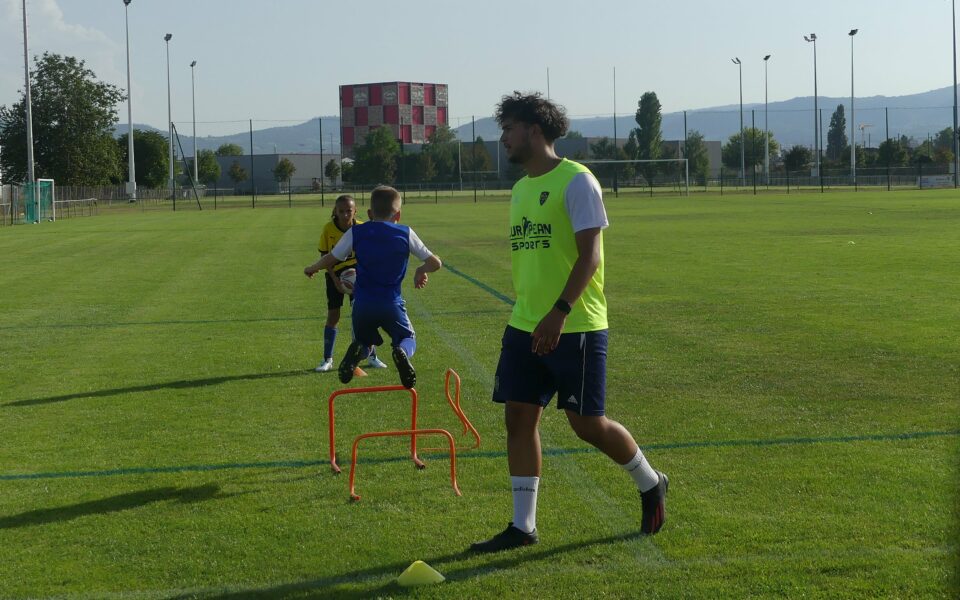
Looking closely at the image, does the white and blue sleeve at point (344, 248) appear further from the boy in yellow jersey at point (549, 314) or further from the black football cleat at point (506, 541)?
the black football cleat at point (506, 541)

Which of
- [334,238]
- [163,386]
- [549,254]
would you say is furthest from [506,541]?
[334,238]

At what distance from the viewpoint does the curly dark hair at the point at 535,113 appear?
512cm

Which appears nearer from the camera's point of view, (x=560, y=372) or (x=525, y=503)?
(x=560, y=372)

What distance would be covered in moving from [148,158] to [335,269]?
103 m

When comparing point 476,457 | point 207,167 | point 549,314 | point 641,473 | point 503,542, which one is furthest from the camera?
point 207,167

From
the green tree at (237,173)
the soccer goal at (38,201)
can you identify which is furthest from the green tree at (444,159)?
the soccer goal at (38,201)

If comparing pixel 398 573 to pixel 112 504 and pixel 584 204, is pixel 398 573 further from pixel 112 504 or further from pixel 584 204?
pixel 112 504

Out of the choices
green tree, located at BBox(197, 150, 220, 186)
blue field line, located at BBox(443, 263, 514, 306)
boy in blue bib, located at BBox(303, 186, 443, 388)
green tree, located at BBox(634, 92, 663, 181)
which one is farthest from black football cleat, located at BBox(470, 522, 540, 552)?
green tree, located at BBox(197, 150, 220, 186)

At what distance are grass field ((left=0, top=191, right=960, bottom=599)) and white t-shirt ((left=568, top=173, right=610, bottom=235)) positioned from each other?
4.83 feet

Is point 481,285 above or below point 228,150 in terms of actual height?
below

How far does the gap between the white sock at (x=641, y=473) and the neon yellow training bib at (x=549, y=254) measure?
2.24 feet

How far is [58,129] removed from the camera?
94500 mm

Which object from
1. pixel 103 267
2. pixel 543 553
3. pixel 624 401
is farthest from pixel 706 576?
pixel 103 267

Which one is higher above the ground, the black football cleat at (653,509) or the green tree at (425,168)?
the green tree at (425,168)
